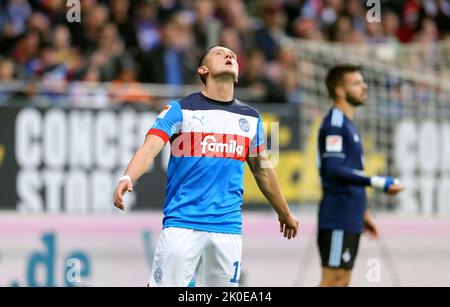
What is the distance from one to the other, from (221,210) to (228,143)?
1.39 feet

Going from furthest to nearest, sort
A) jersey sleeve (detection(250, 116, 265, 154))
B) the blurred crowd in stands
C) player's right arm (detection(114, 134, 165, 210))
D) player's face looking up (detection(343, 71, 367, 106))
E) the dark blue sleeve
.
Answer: the blurred crowd in stands < player's face looking up (detection(343, 71, 367, 106)) < the dark blue sleeve < jersey sleeve (detection(250, 116, 265, 154)) < player's right arm (detection(114, 134, 165, 210))

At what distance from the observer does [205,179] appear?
22.0 ft

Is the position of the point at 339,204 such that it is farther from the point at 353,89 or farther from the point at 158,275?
the point at 158,275

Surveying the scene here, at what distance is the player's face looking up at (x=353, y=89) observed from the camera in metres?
9.27

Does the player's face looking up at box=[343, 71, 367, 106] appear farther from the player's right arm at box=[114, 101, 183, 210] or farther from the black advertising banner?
the black advertising banner

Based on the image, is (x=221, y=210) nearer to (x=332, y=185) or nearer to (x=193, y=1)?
(x=332, y=185)

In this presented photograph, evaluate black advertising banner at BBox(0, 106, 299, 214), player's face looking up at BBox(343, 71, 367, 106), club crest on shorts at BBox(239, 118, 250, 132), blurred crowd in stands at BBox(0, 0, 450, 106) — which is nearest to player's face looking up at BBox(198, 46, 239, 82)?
club crest on shorts at BBox(239, 118, 250, 132)

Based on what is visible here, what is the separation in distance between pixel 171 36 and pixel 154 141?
805 centimetres

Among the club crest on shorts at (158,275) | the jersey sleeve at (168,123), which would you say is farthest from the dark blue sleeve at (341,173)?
the club crest on shorts at (158,275)

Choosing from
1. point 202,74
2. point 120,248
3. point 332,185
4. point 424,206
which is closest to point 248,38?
point 424,206

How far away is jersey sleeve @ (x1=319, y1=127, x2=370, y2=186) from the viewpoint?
8.68 meters

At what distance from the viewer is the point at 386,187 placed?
8.34m

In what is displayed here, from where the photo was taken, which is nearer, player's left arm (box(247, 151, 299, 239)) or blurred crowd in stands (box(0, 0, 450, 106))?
player's left arm (box(247, 151, 299, 239))

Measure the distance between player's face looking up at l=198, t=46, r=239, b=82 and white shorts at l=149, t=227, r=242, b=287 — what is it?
3.31 ft
